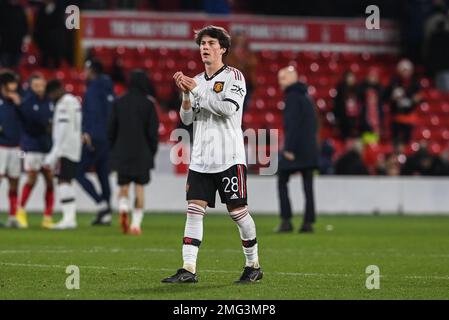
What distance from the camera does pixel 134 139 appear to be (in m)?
17.9

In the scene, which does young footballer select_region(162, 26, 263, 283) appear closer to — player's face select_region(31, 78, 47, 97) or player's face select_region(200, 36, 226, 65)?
player's face select_region(200, 36, 226, 65)

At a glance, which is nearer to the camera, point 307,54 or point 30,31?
point 30,31

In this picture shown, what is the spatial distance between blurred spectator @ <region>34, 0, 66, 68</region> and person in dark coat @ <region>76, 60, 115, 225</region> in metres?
7.69

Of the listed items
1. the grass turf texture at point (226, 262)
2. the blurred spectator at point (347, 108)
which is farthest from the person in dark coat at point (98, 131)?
the blurred spectator at point (347, 108)

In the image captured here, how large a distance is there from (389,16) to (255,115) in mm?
6122

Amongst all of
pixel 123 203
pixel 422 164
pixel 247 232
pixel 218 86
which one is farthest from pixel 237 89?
pixel 422 164

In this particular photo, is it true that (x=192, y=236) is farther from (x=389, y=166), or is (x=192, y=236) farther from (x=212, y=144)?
(x=389, y=166)

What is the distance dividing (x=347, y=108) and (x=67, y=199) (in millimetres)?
10910

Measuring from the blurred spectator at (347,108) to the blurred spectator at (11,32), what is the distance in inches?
283

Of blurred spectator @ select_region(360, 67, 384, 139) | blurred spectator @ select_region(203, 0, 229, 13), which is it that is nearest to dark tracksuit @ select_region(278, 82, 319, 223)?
blurred spectator @ select_region(360, 67, 384, 139)

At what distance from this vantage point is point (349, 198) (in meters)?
25.2

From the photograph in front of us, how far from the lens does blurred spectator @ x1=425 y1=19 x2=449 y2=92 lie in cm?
3108

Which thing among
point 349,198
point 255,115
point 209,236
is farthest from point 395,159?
point 209,236
